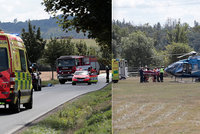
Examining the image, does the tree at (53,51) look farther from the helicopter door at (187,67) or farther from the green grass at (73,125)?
the green grass at (73,125)

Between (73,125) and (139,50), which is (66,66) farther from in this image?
(73,125)

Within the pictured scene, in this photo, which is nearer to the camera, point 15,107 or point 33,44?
point 15,107

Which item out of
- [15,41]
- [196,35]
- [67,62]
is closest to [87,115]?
[15,41]

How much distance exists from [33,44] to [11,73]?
44.8 m

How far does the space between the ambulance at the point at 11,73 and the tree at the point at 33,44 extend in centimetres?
4176

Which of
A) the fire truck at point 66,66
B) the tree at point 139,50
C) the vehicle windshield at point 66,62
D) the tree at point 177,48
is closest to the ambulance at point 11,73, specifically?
the tree at point 139,50

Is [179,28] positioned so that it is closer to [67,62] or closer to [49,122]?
[49,122]

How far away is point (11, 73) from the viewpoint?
584 inches

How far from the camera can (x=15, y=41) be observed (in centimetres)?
1585

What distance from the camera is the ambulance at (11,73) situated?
14.8m

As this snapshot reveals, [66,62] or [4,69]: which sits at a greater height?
[66,62]

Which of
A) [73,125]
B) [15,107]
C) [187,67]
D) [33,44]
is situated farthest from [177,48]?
[33,44]

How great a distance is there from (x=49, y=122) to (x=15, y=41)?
388 cm

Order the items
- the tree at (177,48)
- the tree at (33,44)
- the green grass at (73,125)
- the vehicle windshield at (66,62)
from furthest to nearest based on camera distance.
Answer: the tree at (33,44)
the vehicle windshield at (66,62)
the tree at (177,48)
the green grass at (73,125)
